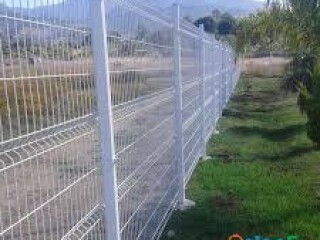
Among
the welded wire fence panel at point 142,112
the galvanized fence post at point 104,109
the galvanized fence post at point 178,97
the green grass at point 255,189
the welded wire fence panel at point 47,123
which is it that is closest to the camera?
the welded wire fence panel at point 47,123

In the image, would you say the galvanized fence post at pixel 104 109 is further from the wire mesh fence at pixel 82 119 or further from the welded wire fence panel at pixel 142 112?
the welded wire fence panel at pixel 142 112

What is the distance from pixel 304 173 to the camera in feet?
28.1

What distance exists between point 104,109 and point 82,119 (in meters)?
0.28

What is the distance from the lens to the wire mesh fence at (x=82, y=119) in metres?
2.06

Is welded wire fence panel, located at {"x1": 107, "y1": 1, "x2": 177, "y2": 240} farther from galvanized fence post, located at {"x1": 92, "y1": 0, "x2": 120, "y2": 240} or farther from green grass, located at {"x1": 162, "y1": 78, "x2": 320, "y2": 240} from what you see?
green grass, located at {"x1": 162, "y1": 78, "x2": 320, "y2": 240}

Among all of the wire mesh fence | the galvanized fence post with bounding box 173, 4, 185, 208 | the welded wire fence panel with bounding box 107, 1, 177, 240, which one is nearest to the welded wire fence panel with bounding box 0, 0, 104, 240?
the wire mesh fence

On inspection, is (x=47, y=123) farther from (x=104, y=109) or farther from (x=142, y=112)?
(x=142, y=112)

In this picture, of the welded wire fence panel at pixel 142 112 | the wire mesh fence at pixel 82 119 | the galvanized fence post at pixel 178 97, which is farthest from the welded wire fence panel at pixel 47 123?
the galvanized fence post at pixel 178 97

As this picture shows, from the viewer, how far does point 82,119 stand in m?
2.81

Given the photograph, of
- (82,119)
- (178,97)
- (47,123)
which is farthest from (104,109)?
(178,97)

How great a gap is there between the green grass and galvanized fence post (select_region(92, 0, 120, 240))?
240cm

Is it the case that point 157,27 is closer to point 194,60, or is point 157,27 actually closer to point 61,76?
point 61,76

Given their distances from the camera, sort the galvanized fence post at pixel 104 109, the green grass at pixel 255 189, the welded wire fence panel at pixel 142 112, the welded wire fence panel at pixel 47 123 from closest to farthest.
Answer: the welded wire fence panel at pixel 47 123 < the galvanized fence post at pixel 104 109 < the welded wire fence panel at pixel 142 112 < the green grass at pixel 255 189

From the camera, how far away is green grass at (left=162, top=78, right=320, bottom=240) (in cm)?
577
